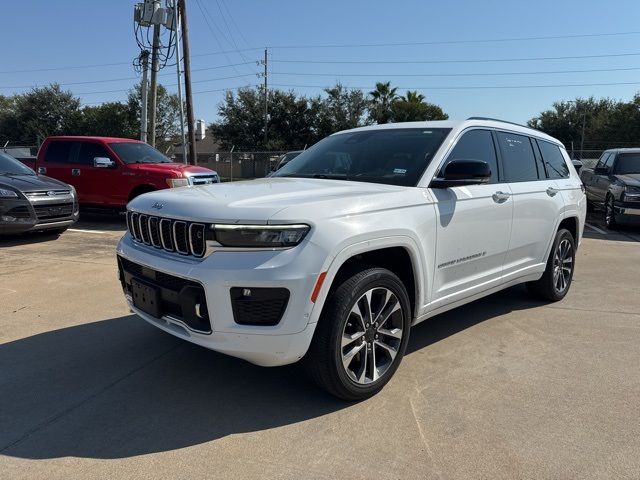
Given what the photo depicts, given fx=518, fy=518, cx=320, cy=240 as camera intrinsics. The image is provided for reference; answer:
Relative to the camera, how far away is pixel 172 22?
69.5ft

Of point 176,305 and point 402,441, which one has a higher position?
point 176,305

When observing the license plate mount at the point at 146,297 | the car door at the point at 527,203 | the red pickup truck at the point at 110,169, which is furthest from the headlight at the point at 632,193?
the license plate mount at the point at 146,297

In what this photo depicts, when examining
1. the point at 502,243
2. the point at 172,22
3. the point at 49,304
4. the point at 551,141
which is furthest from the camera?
the point at 172,22

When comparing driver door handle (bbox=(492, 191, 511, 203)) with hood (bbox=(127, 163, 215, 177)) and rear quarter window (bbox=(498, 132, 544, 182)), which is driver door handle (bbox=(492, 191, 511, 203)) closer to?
rear quarter window (bbox=(498, 132, 544, 182))

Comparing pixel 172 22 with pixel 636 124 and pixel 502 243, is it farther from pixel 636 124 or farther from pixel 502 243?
pixel 636 124

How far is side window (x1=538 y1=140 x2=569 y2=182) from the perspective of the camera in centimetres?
538

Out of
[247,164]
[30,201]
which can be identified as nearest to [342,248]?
[30,201]

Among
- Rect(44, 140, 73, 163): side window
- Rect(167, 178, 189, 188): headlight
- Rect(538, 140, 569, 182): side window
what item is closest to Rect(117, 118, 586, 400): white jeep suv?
Rect(538, 140, 569, 182): side window

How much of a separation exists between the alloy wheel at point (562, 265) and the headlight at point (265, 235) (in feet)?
11.8

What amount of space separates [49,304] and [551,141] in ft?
18.3

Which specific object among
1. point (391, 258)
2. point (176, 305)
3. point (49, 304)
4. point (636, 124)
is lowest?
point (49, 304)

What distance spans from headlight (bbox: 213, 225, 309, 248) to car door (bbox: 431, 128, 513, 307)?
48.6 inches

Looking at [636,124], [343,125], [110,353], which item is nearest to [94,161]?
[110,353]

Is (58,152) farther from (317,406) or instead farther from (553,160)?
(317,406)
